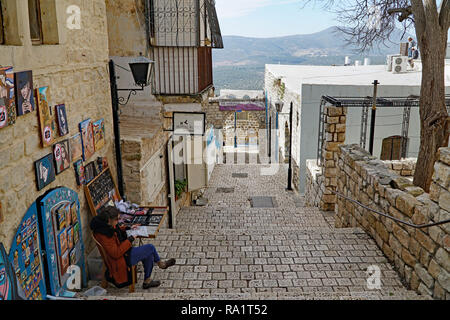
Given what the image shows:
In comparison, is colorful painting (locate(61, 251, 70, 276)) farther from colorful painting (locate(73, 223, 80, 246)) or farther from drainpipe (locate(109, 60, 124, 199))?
drainpipe (locate(109, 60, 124, 199))

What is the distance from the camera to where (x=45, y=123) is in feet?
14.8

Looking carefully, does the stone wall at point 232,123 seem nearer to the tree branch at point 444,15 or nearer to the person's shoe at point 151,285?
the tree branch at point 444,15

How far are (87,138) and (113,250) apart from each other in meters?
1.77

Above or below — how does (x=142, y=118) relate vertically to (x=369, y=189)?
above

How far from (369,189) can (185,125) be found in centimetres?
470

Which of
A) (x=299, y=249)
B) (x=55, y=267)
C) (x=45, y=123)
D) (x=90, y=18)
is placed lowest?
(x=299, y=249)

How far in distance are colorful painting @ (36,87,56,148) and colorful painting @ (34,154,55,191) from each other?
17 centimetres

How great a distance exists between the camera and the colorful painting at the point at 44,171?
4301 millimetres

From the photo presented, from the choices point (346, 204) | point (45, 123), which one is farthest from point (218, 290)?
point (346, 204)

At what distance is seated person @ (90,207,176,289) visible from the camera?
494cm

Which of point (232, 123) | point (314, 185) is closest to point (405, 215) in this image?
point (314, 185)

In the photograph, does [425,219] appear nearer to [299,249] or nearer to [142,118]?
[299,249]

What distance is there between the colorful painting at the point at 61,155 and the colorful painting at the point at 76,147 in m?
0.17

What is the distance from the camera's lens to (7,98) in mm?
3680
